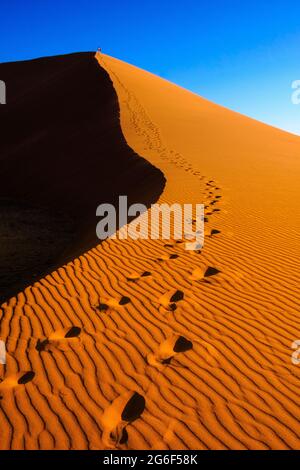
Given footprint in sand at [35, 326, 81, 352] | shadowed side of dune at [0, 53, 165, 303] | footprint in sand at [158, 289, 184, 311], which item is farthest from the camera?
shadowed side of dune at [0, 53, 165, 303]

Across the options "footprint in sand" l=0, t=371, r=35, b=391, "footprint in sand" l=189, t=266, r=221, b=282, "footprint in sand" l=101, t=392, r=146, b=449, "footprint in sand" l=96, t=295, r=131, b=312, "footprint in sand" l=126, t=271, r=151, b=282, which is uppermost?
"footprint in sand" l=189, t=266, r=221, b=282

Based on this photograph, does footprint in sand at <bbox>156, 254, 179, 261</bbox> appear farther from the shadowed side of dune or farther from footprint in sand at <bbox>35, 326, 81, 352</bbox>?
footprint in sand at <bbox>35, 326, 81, 352</bbox>

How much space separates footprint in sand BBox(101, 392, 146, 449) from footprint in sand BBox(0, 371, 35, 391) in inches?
40.7

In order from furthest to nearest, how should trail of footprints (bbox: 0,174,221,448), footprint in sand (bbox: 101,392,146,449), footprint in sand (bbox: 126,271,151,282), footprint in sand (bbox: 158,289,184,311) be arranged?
footprint in sand (bbox: 126,271,151,282) < footprint in sand (bbox: 158,289,184,311) < trail of footprints (bbox: 0,174,221,448) < footprint in sand (bbox: 101,392,146,449)

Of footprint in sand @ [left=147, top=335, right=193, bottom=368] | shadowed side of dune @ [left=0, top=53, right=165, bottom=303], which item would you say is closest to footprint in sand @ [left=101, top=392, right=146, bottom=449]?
footprint in sand @ [left=147, top=335, right=193, bottom=368]

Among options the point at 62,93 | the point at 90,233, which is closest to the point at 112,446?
the point at 90,233

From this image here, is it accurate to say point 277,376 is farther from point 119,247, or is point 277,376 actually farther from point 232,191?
point 232,191

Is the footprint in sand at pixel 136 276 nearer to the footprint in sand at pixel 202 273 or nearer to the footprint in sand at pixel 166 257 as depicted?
the footprint in sand at pixel 166 257

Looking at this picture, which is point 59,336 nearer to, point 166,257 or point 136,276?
point 136,276

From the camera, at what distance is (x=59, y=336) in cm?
444

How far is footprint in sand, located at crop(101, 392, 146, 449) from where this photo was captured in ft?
9.82

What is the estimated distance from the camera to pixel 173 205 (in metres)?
9.38

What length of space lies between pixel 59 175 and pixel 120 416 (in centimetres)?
1320
